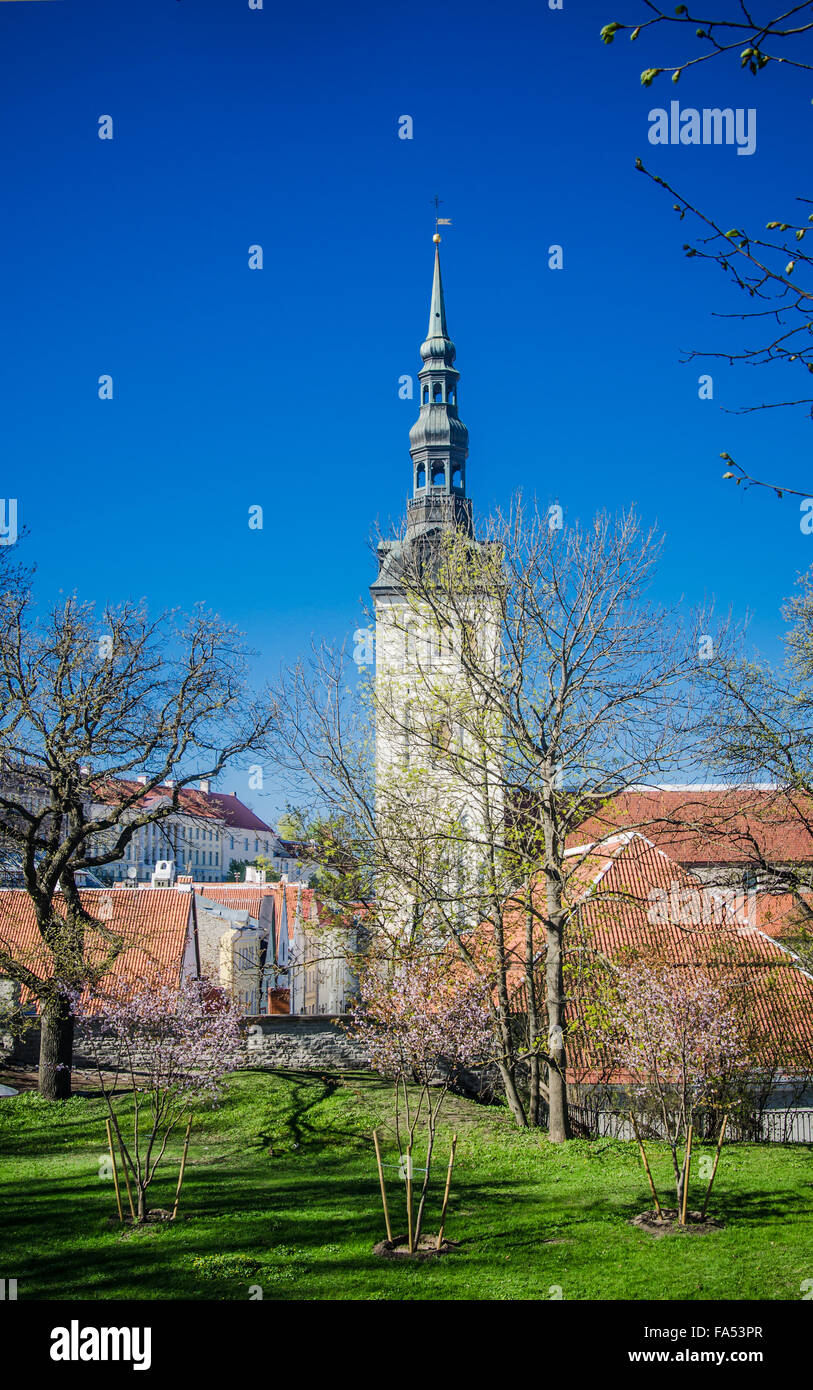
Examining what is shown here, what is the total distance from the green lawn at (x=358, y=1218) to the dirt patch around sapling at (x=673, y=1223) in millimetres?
170

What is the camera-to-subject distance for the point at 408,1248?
10383mm

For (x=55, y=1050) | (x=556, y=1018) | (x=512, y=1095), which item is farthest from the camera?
(x=55, y=1050)

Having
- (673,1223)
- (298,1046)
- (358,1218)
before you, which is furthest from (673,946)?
(358,1218)

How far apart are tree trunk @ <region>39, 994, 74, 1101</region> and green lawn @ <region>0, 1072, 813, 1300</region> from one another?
3.37ft

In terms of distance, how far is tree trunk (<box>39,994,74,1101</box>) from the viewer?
19844mm

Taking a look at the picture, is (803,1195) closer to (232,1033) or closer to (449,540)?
(232,1033)

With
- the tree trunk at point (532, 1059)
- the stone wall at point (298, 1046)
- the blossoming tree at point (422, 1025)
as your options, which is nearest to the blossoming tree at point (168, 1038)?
the blossoming tree at point (422, 1025)

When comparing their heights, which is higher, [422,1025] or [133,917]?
[133,917]

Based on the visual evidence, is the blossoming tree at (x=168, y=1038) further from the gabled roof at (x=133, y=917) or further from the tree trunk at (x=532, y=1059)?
the gabled roof at (x=133, y=917)

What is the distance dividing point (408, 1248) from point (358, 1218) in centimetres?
169

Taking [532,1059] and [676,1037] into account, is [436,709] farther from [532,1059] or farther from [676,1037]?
[676,1037]

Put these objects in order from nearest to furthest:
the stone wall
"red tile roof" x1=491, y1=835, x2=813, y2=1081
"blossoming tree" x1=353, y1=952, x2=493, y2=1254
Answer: "blossoming tree" x1=353, y1=952, x2=493, y2=1254 → "red tile roof" x1=491, y1=835, x2=813, y2=1081 → the stone wall

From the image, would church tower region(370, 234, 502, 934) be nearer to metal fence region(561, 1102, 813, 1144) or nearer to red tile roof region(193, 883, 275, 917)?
metal fence region(561, 1102, 813, 1144)

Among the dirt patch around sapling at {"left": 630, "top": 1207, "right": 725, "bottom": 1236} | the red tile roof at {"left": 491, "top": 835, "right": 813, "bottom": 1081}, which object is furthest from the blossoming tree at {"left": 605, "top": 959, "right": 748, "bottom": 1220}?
the red tile roof at {"left": 491, "top": 835, "right": 813, "bottom": 1081}
